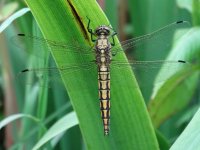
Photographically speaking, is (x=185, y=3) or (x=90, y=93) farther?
(x=185, y=3)

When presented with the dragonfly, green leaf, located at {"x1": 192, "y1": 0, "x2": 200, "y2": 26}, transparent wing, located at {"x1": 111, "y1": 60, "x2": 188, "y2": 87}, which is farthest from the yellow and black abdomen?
green leaf, located at {"x1": 192, "y1": 0, "x2": 200, "y2": 26}

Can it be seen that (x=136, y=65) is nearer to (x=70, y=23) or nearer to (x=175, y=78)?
(x=175, y=78)

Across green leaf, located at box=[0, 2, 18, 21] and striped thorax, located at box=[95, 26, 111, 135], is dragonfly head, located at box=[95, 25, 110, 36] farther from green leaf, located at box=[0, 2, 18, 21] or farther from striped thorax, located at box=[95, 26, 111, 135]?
green leaf, located at box=[0, 2, 18, 21]

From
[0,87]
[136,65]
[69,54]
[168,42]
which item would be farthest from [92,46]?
[0,87]

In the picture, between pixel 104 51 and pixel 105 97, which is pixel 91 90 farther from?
pixel 104 51

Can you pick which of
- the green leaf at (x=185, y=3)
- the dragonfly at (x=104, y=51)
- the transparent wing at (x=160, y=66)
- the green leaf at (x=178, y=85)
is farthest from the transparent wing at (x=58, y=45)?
the green leaf at (x=185, y=3)

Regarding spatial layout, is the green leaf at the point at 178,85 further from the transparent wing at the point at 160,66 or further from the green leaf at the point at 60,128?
the green leaf at the point at 60,128

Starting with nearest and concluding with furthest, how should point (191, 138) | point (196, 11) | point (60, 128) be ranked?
point (191, 138), point (60, 128), point (196, 11)

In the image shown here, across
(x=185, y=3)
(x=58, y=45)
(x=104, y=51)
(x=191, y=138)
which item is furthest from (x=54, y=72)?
(x=185, y=3)
